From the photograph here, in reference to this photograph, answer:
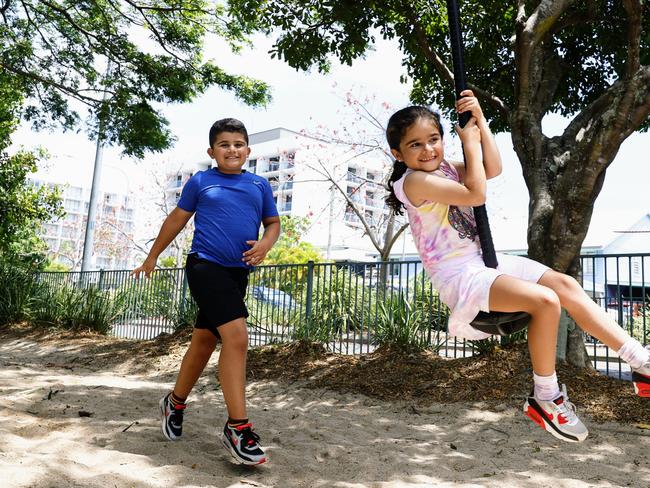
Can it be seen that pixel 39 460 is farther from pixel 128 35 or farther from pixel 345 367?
pixel 128 35

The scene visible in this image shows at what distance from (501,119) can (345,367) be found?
4673 mm

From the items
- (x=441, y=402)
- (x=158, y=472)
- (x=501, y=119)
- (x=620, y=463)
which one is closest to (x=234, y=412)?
(x=158, y=472)

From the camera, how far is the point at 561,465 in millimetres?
4102

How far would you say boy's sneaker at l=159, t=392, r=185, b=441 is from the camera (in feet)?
12.6

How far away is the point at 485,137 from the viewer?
2.65 metres

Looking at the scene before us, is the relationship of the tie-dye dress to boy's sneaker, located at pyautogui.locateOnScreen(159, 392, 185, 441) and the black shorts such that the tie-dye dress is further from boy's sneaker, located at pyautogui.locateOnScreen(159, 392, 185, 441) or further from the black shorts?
boy's sneaker, located at pyautogui.locateOnScreen(159, 392, 185, 441)

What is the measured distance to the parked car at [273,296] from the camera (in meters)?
10.2

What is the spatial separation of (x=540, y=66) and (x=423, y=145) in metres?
5.88

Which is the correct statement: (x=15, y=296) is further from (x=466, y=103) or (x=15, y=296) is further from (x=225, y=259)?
(x=466, y=103)

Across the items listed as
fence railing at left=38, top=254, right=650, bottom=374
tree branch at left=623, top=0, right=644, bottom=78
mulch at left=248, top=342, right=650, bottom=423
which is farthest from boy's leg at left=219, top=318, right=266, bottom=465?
tree branch at left=623, top=0, right=644, bottom=78

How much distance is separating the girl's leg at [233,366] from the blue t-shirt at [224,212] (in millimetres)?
399

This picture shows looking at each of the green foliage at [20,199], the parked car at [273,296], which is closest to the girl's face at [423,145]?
the parked car at [273,296]

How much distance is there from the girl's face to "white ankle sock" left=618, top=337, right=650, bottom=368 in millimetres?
1130

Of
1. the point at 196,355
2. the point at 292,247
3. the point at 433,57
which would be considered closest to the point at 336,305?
the point at 433,57
